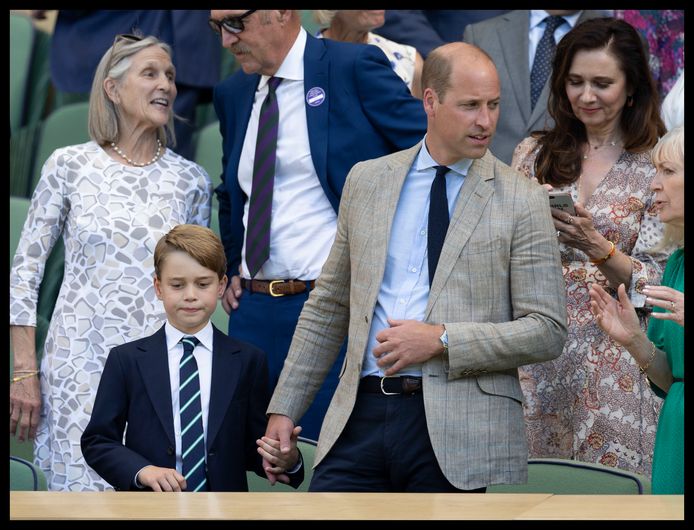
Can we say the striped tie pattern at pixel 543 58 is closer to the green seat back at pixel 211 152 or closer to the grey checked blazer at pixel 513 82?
the grey checked blazer at pixel 513 82

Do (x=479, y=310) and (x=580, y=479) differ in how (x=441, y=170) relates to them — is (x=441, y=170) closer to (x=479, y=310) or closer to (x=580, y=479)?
(x=479, y=310)

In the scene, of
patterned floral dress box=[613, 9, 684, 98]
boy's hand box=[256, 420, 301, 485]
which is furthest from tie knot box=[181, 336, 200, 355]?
patterned floral dress box=[613, 9, 684, 98]

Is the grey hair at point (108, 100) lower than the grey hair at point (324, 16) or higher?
lower

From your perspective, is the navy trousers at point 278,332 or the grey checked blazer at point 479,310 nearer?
the grey checked blazer at point 479,310

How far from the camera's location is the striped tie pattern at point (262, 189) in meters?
4.04

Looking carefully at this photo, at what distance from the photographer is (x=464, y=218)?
125 inches

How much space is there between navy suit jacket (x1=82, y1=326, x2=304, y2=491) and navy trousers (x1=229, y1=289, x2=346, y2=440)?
1.62ft

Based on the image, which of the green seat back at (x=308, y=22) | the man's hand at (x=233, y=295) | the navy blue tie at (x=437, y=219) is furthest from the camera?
the green seat back at (x=308, y=22)

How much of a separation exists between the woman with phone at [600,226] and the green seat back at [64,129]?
2.43 m

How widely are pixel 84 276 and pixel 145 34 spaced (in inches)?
57.6

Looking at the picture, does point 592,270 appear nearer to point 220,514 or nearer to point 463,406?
point 463,406

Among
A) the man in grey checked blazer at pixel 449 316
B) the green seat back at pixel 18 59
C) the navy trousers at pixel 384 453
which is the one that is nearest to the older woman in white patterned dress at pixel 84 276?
the man in grey checked blazer at pixel 449 316

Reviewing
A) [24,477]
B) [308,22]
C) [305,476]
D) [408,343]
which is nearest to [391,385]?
[408,343]
